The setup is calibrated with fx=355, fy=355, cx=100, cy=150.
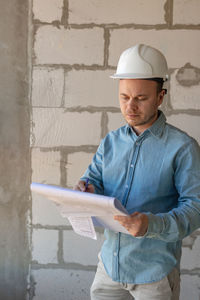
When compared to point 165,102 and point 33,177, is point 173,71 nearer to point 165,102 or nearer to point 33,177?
point 165,102

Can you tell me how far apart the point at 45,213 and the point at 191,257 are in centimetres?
98

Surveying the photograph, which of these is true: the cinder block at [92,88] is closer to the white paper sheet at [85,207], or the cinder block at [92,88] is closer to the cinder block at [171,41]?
the cinder block at [171,41]

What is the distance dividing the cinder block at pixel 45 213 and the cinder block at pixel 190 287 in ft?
2.78

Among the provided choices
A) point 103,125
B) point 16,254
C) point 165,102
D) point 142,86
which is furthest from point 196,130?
point 16,254

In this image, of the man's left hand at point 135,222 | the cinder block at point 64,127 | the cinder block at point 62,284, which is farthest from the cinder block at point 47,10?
the cinder block at point 62,284

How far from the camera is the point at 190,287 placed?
2305mm

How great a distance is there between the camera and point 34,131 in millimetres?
2271

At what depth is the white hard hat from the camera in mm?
1419

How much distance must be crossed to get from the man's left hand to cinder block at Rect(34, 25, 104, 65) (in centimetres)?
124


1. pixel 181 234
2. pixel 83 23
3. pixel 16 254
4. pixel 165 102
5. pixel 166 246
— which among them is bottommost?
pixel 16 254

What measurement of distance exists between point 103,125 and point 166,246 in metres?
0.99

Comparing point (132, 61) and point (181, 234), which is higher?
point (132, 61)

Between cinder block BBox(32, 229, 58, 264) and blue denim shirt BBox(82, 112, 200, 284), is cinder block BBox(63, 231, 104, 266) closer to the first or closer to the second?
cinder block BBox(32, 229, 58, 264)

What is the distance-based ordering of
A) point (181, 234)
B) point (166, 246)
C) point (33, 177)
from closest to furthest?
1. point (181, 234)
2. point (166, 246)
3. point (33, 177)
